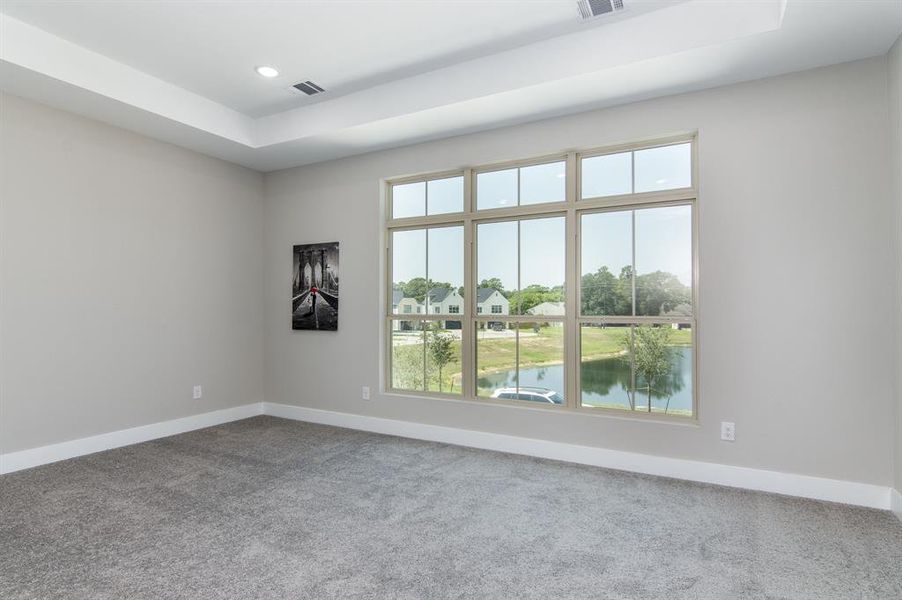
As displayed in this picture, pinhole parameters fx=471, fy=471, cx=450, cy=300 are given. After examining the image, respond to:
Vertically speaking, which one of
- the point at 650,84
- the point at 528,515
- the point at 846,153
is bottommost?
the point at 528,515

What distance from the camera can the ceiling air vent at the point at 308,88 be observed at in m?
3.94

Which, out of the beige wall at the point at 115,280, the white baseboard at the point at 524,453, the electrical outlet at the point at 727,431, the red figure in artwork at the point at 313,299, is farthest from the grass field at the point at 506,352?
the beige wall at the point at 115,280

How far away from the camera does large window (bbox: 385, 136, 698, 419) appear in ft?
11.8

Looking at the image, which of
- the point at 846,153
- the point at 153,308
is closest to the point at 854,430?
the point at 846,153

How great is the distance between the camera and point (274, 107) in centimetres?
440

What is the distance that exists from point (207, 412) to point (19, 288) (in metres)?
1.98

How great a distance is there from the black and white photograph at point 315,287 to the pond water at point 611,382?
1.87m

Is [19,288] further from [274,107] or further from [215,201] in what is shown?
[274,107]

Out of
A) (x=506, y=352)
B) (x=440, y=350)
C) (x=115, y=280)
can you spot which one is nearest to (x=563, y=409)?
(x=506, y=352)

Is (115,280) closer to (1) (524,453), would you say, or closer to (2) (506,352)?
(2) (506,352)

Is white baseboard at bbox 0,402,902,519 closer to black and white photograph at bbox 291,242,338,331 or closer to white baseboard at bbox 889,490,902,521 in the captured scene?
white baseboard at bbox 889,490,902,521

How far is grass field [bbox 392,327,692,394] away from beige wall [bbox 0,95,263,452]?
1964 mm

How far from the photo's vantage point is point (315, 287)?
17.0 feet

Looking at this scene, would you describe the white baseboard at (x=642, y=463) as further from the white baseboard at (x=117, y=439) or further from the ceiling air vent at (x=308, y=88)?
the ceiling air vent at (x=308, y=88)
